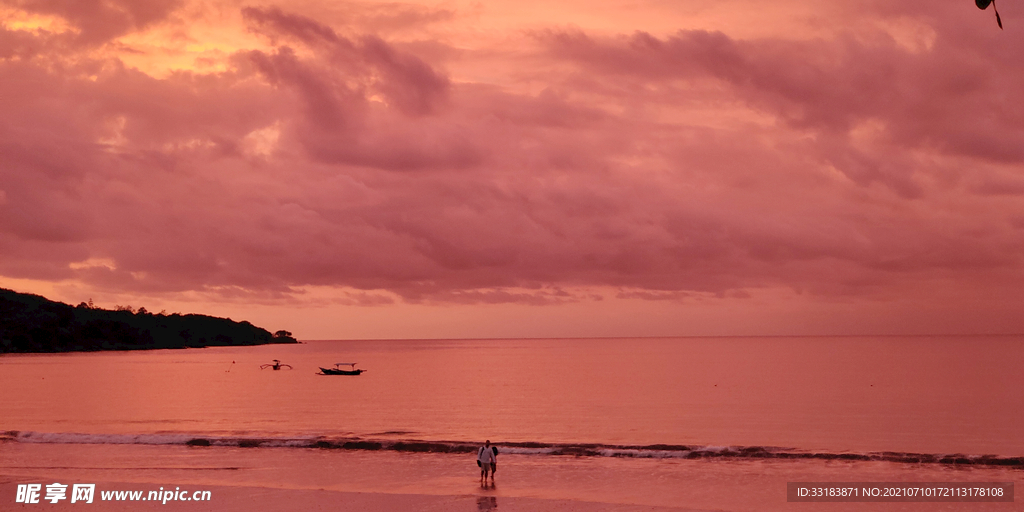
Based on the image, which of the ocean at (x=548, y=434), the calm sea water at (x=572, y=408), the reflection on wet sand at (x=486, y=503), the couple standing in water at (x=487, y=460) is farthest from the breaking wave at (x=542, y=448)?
the reflection on wet sand at (x=486, y=503)

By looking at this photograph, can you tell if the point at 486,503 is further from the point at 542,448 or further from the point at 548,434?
the point at 548,434

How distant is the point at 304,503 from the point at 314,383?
312ft

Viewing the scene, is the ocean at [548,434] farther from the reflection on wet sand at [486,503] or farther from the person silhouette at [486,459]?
the person silhouette at [486,459]

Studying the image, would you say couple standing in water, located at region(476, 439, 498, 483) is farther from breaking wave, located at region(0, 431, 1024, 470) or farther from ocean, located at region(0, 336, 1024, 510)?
breaking wave, located at region(0, 431, 1024, 470)

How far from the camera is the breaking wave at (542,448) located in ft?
144

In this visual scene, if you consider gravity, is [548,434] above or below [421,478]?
above

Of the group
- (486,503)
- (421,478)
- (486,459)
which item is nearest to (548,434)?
(421,478)

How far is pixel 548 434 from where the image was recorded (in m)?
57.8

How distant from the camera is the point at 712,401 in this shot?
81812mm

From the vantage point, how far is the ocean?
37281 mm

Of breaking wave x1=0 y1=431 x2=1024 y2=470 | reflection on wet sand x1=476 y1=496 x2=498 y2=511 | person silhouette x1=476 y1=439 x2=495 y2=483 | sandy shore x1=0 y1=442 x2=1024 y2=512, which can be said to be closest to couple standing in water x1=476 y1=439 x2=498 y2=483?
person silhouette x1=476 y1=439 x2=495 y2=483

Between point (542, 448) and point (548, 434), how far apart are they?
433 inches

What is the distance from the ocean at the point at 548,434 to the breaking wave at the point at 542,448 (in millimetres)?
169

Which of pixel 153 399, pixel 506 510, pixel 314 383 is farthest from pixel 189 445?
pixel 314 383
